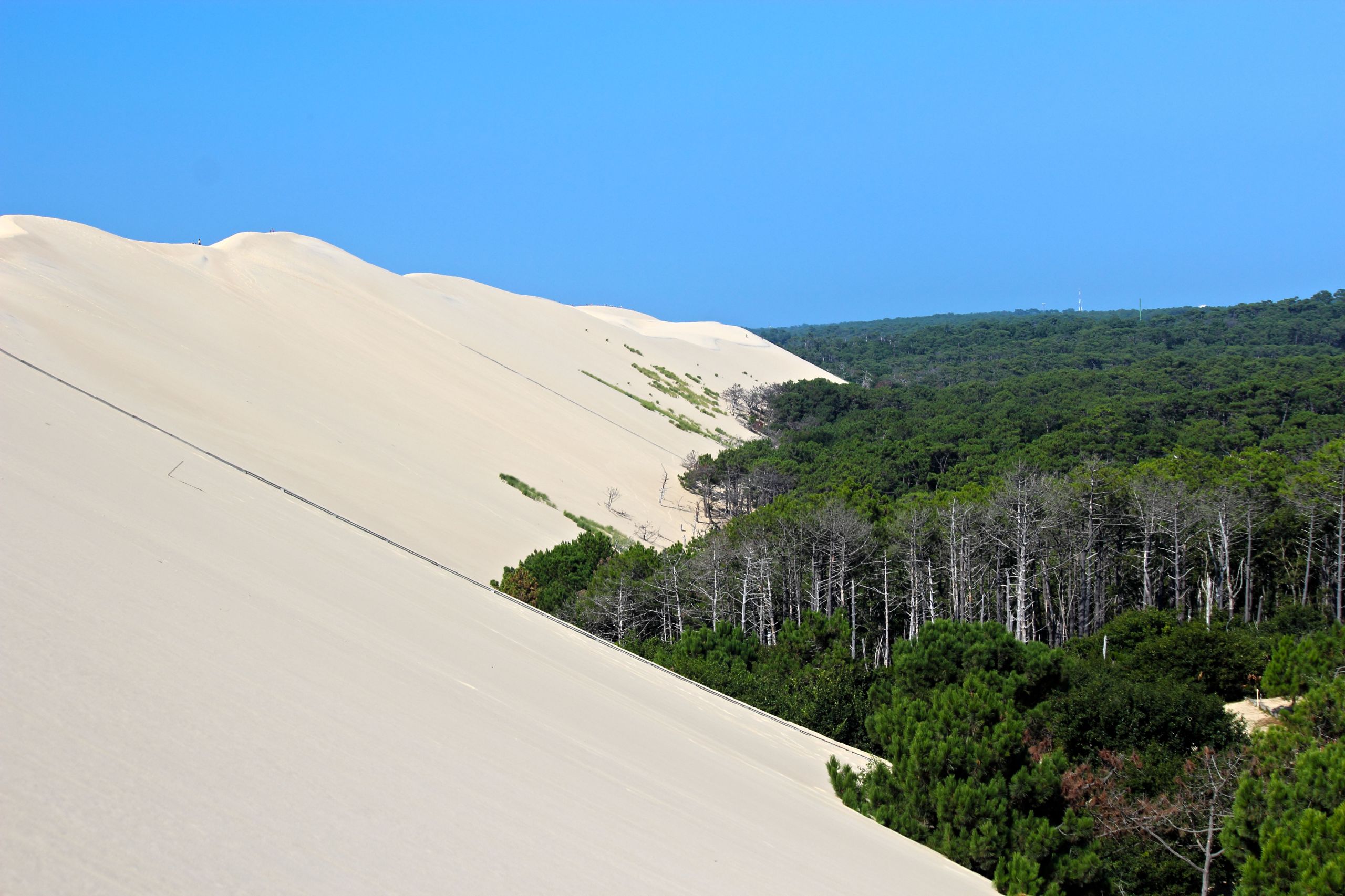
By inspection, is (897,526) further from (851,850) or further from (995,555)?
(851,850)

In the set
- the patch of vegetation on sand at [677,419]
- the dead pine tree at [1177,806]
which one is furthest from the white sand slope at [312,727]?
the patch of vegetation on sand at [677,419]

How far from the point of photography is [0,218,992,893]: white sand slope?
381 cm

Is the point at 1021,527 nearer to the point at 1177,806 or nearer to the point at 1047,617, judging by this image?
the point at 1047,617

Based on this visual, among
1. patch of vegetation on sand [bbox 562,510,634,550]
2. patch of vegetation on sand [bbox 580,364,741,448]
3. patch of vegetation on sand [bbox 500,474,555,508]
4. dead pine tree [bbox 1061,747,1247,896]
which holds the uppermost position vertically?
patch of vegetation on sand [bbox 580,364,741,448]

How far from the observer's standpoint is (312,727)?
17.3 ft

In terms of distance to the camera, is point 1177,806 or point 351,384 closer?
point 1177,806

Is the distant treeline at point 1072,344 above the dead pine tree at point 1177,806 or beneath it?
above

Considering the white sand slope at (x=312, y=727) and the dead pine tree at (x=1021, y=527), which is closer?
the white sand slope at (x=312, y=727)

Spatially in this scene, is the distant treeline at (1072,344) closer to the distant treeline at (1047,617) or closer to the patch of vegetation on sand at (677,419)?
the patch of vegetation on sand at (677,419)

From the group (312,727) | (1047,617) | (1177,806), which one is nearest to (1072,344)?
(1047,617)

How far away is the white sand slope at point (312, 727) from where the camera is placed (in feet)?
12.5

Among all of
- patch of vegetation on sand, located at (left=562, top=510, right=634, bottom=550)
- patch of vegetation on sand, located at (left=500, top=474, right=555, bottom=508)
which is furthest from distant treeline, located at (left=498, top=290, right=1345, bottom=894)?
patch of vegetation on sand, located at (left=500, top=474, right=555, bottom=508)

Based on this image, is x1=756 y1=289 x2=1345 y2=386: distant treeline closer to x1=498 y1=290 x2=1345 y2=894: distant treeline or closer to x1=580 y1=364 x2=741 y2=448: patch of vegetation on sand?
x1=580 y1=364 x2=741 y2=448: patch of vegetation on sand

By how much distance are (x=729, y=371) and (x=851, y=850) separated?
220 feet
